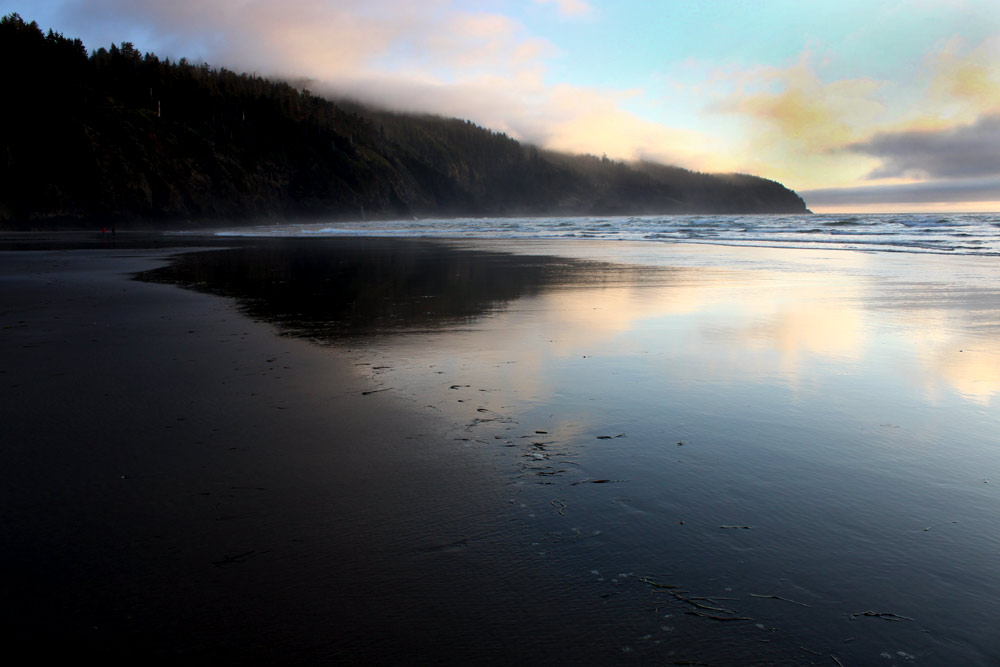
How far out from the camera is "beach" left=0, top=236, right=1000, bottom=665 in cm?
178

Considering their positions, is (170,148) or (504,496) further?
(170,148)

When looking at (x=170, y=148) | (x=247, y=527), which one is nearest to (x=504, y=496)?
(x=247, y=527)

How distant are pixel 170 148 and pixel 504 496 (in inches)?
3663

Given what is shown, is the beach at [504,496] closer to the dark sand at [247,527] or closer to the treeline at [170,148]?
the dark sand at [247,527]

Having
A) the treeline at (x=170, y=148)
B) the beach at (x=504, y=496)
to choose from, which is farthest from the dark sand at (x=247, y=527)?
the treeline at (x=170, y=148)

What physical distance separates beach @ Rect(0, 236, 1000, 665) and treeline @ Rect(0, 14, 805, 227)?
71.0 metres

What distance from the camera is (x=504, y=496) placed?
8.68ft

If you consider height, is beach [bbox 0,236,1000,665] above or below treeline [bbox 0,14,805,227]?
below

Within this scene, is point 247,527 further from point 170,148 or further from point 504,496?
point 170,148

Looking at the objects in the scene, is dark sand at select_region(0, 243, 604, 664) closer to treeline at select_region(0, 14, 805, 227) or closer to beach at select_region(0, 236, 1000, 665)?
beach at select_region(0, 236, 1000, 665)

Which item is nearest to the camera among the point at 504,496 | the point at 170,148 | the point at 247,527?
the point at 247,527

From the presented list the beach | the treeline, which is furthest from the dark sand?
the treeline

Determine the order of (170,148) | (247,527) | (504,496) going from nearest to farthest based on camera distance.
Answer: (247,527) < (504,496) < (170,148)

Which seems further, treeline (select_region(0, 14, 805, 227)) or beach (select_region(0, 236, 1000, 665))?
treeline (select_region(0, 14, 805, 227))
